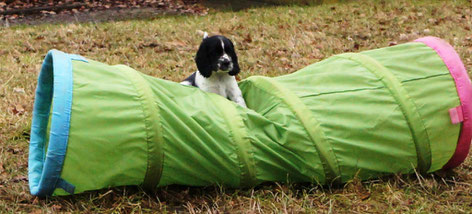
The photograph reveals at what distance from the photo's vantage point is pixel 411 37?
318 inches

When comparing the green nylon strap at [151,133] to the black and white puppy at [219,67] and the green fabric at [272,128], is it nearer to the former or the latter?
the green fabric at [272,128]

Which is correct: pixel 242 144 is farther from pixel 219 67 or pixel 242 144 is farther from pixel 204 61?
pixel 204 61

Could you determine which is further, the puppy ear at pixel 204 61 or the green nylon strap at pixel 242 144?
the puppy ear at pixel 204 61

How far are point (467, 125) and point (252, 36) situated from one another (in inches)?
188

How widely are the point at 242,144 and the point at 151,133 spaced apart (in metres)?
0.58

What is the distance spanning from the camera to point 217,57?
14.0 feet

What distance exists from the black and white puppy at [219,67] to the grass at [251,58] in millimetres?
921

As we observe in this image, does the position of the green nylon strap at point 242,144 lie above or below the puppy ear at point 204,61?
below

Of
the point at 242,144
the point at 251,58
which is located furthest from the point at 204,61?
the point at 251,58

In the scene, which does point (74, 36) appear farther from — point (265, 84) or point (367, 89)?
point (367, 89)

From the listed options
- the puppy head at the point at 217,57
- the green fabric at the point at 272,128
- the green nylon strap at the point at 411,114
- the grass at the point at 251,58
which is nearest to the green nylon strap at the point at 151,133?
the green fabric at the point at 272,128

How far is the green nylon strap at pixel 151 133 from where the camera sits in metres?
3.31

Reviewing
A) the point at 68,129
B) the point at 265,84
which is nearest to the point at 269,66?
the point at 265,84

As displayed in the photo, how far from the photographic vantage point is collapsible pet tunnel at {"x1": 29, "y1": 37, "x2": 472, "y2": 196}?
128 inches
